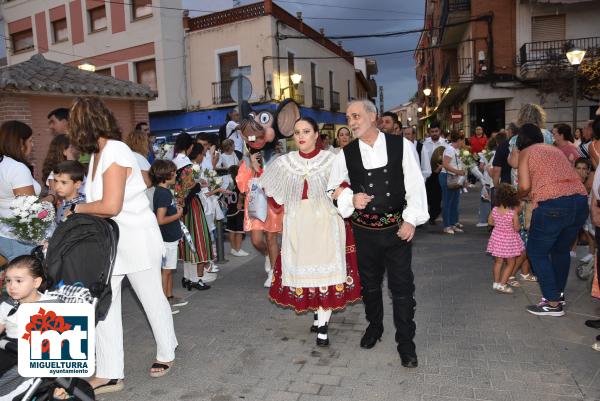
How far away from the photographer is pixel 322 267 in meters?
4.11

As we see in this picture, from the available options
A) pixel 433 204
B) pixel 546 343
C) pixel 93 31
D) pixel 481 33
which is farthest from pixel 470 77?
pixel 546 343

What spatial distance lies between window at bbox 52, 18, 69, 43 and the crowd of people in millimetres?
23453

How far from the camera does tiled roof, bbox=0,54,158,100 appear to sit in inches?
345

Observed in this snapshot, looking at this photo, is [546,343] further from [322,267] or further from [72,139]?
[72,139]

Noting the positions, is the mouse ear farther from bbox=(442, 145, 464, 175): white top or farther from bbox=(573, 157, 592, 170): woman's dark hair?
bbox=(442, 145, 464, 175): white top

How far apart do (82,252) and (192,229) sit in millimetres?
2930

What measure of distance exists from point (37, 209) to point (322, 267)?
2230 millimetres

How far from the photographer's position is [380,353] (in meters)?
3.96

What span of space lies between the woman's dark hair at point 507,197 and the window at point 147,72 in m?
→ 19.7

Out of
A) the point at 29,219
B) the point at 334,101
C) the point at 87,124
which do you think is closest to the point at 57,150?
the point at 29,219

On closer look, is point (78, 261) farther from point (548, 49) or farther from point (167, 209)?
point (548, 49)

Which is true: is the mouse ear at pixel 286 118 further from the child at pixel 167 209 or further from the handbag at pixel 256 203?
the child at pixel 167 209

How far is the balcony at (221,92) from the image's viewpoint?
22109mm

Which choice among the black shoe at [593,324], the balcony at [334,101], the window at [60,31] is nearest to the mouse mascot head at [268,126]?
the black shoe at [593,324]
